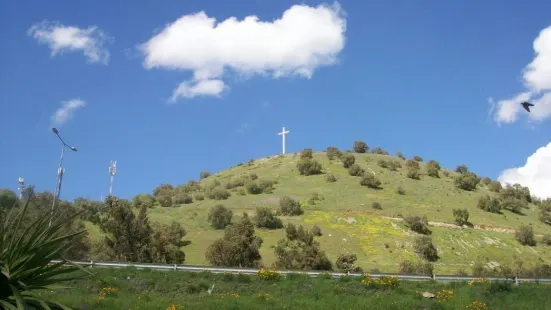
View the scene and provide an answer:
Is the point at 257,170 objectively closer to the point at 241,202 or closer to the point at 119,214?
the point at 241,202

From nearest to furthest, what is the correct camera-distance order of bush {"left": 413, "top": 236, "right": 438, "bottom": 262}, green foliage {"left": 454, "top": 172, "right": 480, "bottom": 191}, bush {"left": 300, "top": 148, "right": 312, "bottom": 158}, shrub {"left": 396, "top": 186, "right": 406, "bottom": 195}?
bush {"left": 413, "top": 236, "right": 438, "bottom": 262} → shrub {"left": 396, "top": 186, "right": 406, "bottom": 195} → green foliage {"left": 454, "top": 172, "right": 480, "bottom": 191} → bush {"left": 300, "top": 148, "right": 312, "bottom": 158}

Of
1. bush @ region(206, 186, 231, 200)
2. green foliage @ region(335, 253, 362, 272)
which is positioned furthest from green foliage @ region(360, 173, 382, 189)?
green foliage @ region(335, 253, 362, 272)

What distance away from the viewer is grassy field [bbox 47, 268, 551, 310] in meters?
18.4

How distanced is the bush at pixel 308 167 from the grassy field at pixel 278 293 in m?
71.4

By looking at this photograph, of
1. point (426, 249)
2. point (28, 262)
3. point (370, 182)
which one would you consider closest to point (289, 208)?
point (426, 249)

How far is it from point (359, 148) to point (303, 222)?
64.0 metres

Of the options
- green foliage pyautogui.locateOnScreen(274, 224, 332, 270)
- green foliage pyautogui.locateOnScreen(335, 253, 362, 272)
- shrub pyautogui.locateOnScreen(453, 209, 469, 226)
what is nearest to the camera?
green foliage pyautogui.locateOnScreen(274, 224, 332, 270)

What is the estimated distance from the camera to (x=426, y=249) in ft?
184

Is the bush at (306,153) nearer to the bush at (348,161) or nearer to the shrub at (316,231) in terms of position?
the bush at (348,161)

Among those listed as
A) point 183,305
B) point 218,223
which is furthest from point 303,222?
point 183,305

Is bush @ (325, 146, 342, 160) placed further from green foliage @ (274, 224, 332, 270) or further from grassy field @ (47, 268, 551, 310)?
grassy field @ (47, 268, 551, 310)

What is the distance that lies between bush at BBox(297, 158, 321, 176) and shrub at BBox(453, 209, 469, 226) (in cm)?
2935

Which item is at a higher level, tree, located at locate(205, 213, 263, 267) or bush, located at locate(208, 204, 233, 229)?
bush, located at locate(208, 204, 233, 229)

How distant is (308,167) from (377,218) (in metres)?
29.4
